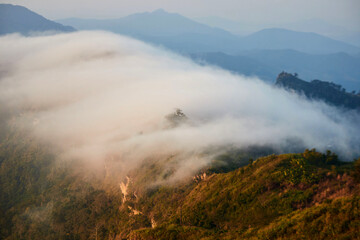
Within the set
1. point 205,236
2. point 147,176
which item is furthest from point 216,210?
point 147,176

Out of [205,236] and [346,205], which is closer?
[346,205]

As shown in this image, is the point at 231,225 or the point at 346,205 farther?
the point at 231,225

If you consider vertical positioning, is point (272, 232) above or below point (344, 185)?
below

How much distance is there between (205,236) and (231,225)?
11825 millimetres

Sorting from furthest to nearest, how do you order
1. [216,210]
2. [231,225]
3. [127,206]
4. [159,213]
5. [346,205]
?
[127,206] < [159,213] < [216,210] < [231,225] < [346,205]

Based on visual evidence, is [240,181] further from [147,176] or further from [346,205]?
[147,176]

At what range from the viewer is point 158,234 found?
84.2 metres

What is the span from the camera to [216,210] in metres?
97.2

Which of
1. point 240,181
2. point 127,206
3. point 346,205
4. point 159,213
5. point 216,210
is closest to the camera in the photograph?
point 346,205

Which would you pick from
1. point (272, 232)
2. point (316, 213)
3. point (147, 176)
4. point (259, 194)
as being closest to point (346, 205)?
point (316, 213)

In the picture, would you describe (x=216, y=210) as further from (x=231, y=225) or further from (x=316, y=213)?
(x=316, y=213)

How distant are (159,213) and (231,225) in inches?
2946

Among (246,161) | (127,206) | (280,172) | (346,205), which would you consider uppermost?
(346,205)

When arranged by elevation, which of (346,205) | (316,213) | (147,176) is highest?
(346,205)
